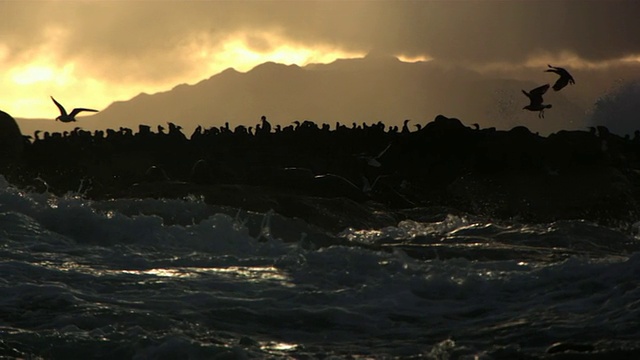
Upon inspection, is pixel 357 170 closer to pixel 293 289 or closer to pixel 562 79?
pixel 562 79

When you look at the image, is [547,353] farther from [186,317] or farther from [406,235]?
[406,235]

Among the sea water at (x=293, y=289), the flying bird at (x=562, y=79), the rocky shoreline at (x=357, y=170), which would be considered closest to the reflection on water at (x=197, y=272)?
the sea water at (x=293, y=289)

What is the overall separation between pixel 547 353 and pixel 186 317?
16.4 feet

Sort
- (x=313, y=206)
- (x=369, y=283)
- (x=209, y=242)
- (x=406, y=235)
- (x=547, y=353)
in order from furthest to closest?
(x=313, y=206)
(x=406, y=235)
(x=209, y=242)
(x=369, y=283)
(x=547, y=353)

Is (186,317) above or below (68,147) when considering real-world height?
below

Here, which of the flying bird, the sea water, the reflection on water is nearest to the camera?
the sea water

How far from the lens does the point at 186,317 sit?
13.8 m

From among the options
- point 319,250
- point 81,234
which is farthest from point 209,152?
point 319,250

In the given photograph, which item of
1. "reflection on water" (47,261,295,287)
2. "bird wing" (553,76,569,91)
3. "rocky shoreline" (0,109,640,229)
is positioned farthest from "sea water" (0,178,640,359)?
"bird wing" (553,76,569,91)

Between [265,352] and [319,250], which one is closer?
[265,352]

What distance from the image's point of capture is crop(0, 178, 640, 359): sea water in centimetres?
1233

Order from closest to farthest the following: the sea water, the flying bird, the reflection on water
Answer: the sea water → the reflection on water → the flying bird

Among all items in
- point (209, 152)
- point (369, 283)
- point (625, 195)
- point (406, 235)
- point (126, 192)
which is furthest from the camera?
point (209, 152)

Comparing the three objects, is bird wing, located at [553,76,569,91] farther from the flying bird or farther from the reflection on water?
the reflection on water
